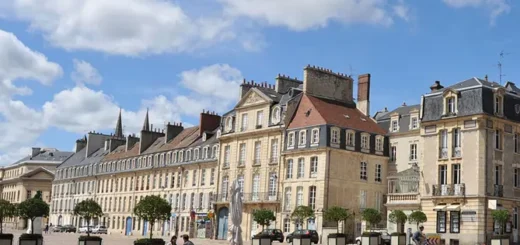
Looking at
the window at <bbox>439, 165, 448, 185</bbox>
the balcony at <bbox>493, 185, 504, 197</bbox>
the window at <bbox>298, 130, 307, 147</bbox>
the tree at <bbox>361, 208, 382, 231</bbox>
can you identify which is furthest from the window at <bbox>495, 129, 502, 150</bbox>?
the window at <bbox>298, 130, 307, 147</bbox>

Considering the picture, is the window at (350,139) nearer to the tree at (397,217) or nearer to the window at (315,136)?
the window at (315,136)

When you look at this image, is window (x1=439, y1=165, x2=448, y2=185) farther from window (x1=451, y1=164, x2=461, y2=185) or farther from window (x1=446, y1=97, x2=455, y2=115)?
window (x1=446, y1=97, x2=455, y2=115)

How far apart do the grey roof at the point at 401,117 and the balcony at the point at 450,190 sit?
9.35 meters

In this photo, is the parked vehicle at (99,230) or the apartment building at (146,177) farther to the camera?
the parked vehicle at (99,230)

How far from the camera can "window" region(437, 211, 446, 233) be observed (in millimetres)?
43375

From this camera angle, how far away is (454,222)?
42812 millimetres

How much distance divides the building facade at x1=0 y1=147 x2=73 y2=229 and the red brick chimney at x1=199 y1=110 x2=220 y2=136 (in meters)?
48.8

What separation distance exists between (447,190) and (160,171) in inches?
1347

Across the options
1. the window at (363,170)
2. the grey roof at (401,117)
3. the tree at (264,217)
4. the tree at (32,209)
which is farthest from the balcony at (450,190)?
the tree at (32,209)

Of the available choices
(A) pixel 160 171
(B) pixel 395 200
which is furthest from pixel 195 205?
(B) pixel 395 200

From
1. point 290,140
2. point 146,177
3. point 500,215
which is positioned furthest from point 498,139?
point 146,177

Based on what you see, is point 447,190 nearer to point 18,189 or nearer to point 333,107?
point 333,107

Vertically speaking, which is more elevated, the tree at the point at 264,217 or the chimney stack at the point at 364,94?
the chimney stack at the point at 364,94

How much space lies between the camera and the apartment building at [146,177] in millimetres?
63594
